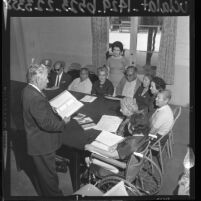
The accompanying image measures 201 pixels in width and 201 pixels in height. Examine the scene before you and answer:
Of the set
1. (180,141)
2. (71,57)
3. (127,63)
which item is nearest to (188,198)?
(180,141)

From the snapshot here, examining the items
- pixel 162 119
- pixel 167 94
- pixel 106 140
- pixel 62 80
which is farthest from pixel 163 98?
pixel 62 80

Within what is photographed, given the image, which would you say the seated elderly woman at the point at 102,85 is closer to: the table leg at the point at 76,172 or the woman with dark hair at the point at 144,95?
the woman with dark hair at the point at 144,95

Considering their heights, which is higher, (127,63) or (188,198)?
(127,63)

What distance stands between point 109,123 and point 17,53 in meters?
1.10

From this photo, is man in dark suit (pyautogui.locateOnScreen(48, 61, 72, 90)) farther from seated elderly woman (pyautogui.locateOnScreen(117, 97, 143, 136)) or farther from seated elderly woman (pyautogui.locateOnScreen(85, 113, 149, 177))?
seated elderly woman (pyautogui.locateOnScreen(85, 113, 149, 177))

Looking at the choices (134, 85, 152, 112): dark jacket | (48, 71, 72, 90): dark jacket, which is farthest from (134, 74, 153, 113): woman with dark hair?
(48, 71, 72, 90): dark jacket

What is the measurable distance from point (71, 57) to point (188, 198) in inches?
68.7

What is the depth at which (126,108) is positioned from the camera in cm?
283

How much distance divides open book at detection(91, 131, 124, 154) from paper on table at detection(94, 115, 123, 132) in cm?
→ 7

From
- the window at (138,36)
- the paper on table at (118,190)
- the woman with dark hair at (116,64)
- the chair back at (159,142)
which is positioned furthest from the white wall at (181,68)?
the paper on table at (118,190)

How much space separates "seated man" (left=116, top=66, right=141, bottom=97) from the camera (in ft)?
9.75

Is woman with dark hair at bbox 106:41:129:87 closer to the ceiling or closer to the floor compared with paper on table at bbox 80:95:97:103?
closer to the ceiling

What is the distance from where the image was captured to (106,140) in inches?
107

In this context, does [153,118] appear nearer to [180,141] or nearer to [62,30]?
[180,141]
